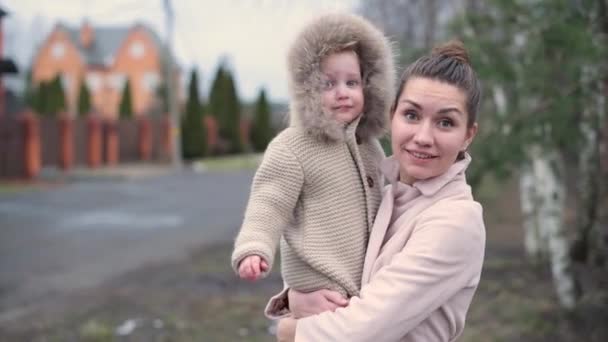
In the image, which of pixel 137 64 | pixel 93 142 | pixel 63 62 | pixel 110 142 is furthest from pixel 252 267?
pixel 63 62

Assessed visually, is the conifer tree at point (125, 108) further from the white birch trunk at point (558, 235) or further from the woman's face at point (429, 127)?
the woman's face at point (429, 127)

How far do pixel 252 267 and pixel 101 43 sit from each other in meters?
51.6

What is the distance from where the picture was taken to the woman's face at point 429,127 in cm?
166

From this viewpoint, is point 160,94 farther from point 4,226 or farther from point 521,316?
point 521,316

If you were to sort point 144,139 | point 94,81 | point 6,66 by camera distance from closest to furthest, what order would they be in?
point 6,66
point 144,139
point 94,81

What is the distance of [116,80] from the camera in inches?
1909

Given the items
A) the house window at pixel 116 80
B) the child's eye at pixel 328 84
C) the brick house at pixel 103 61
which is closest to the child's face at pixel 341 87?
the child's eye at pixel 328 84

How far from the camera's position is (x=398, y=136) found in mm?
1715

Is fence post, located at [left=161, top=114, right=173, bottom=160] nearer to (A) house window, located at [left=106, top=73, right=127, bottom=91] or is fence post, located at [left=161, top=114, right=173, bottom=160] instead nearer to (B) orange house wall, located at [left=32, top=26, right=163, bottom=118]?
(B) orange house wall, located at [left=32, top=26, right=163, bottom=118]

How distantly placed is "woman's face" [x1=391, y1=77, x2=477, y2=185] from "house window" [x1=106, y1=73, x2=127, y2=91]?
157 ft

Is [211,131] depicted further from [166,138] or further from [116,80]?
[116,80]

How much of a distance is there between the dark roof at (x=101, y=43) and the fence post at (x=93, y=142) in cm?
2467

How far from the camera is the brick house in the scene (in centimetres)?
4738

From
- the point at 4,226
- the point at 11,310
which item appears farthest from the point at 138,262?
the point at 4,226
